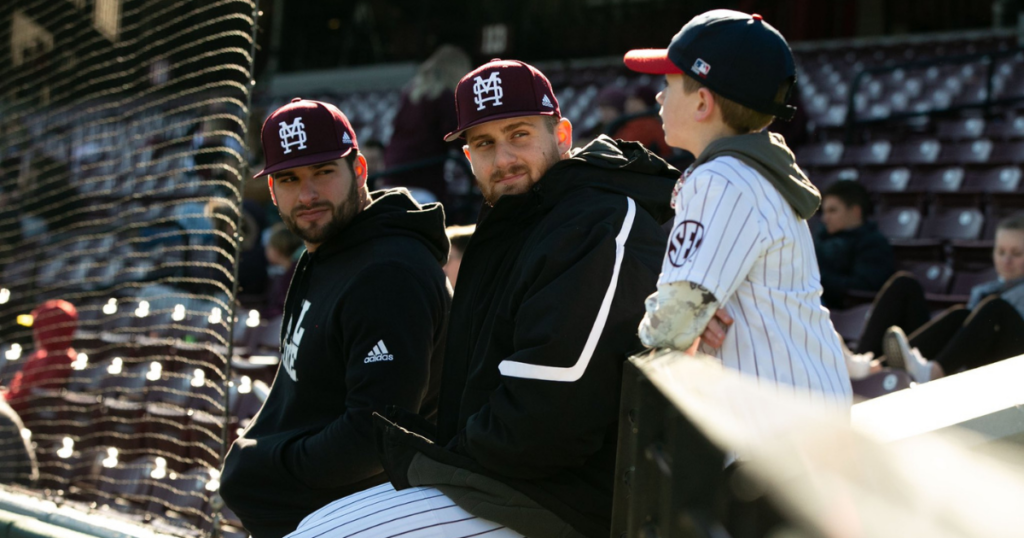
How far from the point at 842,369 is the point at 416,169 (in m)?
5.44

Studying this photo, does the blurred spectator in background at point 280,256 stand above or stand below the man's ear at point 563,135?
above

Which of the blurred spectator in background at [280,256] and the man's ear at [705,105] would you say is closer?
the man's ear at [705,105]

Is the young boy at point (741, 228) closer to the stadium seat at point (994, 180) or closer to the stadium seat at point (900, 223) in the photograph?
the stadium seat at point (900, 223)

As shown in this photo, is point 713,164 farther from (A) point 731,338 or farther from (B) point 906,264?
(B) point 906,264

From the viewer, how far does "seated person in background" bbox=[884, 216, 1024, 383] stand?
376 cm

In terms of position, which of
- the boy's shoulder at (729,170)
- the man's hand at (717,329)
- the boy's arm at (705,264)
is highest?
the boy's shoulder at (729,170)

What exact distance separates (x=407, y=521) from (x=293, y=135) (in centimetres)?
123

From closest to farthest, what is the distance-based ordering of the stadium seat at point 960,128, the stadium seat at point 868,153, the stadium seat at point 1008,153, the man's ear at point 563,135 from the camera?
the man's ear at point 563,135
the stadium seat at point 1008,153
the stadium seat at point 868,153
the stadium seat at point 960,128

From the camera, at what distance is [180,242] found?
6684 millimetres

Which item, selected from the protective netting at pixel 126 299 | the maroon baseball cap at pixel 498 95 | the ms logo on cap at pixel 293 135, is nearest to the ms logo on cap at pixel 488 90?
the maroon baseball cap at pixel 498 95

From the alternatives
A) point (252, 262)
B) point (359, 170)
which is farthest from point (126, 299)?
point (359, 170)

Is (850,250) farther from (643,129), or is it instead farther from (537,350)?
(537,350)

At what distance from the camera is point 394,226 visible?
2561mm

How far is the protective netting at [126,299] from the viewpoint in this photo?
13.2 ft
